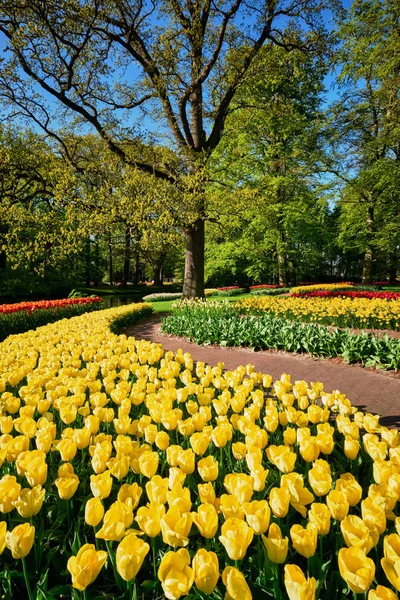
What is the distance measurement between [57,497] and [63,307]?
1331 cm

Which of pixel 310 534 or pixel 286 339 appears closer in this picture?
pixel 310 534

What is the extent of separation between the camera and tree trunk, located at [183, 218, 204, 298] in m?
15.2

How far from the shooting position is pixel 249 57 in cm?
1338

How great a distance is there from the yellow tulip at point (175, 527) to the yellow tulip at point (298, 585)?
328 millimetres

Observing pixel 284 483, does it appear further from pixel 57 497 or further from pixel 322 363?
pixel 322 363

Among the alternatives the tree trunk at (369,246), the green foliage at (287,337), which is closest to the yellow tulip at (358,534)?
the green foliage at (287,337)

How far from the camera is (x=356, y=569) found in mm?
1009

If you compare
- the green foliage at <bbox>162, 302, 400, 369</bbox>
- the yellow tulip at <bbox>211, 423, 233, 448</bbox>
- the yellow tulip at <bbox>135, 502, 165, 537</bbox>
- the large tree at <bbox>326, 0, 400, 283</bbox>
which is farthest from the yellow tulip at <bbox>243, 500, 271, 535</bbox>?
the large tree at <bbox>326, 0, 400, 283</bbox>

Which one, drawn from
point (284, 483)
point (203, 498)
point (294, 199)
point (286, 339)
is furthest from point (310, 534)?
point (294, 199)

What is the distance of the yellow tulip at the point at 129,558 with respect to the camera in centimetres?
104

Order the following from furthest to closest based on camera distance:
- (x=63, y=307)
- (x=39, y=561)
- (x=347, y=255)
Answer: (x=347, y=255) < (x=63, y=307) < (x=39, y=561)

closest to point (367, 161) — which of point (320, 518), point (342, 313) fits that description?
point (342, 313)

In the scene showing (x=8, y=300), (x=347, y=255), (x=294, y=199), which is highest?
(x=294, y=199)

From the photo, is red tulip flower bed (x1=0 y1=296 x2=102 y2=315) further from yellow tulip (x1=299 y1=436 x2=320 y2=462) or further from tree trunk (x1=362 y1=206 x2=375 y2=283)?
tree trunk (x1=362 y1=206 x2=375 y2=283)
